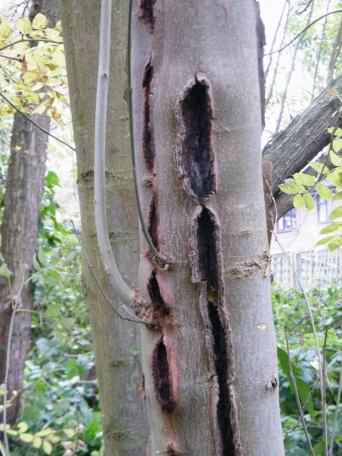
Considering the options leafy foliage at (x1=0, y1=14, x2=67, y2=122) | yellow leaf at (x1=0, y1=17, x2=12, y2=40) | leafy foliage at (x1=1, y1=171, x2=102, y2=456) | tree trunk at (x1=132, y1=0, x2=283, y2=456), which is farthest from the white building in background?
leafy foliage at (x1=1, y1=171, x2=102, y2=456)

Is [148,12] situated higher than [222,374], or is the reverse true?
[148,12]

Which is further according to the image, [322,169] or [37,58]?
[37,58]

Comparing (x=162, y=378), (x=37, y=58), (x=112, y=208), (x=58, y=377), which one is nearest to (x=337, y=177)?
(x=112, y=208)

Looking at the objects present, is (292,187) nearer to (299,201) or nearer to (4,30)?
(299,201)

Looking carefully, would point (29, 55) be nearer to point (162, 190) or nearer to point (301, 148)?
point (301, 148)

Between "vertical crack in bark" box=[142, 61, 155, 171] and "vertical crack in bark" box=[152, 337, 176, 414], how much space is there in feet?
0.53

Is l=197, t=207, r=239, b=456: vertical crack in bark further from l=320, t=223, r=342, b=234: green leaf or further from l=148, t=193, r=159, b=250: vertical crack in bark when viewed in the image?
l=320, t=223, r=342, b=234: green leaf

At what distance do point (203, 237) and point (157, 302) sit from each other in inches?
2.8

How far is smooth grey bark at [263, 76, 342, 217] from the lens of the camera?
0.92 m

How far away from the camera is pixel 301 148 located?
0.93 meters

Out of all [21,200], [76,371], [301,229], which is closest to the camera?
[301,229]

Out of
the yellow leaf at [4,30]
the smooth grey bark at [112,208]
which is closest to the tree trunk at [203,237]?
the smooth grey bark at [112,208]

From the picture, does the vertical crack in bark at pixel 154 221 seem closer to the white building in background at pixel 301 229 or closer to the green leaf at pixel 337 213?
the white building in background at pixel 301 229

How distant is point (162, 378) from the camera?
18.7 inches
